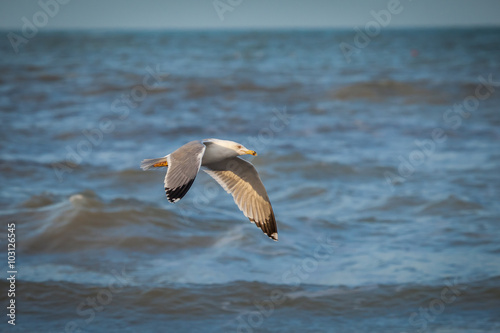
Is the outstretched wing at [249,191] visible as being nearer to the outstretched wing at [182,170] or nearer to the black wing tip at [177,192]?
the outstretched wing at [182,170]

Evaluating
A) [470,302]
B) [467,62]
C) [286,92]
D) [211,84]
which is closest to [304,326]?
[470,302]

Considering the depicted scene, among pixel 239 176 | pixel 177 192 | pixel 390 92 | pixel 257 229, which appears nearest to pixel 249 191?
pixel 239 176

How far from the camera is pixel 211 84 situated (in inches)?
725

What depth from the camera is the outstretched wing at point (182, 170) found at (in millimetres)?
3752

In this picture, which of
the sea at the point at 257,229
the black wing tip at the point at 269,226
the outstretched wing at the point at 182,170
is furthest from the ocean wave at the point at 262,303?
the outstretched wing at the point at 182,170

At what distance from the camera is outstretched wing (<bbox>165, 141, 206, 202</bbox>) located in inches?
148

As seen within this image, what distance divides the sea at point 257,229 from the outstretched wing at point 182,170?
1773 mm

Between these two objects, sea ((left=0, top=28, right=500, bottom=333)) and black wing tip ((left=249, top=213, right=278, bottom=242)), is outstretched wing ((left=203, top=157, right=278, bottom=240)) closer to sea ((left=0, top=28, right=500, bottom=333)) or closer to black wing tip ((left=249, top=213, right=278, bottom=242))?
black wing tip ((left=249, top=213, right=278, bottom=242))

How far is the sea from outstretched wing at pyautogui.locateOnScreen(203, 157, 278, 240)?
37.6 inches

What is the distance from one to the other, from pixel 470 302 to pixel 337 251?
4.98 ft

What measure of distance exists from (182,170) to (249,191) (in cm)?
120

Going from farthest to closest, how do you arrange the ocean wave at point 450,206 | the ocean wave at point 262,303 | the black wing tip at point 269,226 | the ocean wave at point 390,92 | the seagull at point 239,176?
the ocean wave at point 390,92 < the ocean wave at point 450,206 < the ocean wave at point 262,303 < the black wing tip at point 269,226 < the seagull at point 239,176

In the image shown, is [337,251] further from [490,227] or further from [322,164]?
[322,164]

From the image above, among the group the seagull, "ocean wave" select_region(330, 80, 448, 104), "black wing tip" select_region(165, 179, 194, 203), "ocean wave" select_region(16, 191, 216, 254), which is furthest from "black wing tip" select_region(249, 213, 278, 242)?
"ocean wave" select_region(330, 80, 448, 104)
